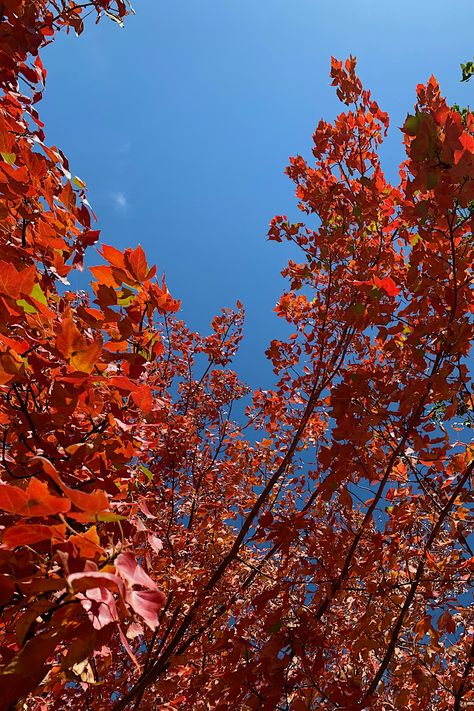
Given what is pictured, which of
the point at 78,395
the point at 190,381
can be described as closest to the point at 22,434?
the point at 78,395

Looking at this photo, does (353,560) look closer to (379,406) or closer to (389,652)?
(389,652)

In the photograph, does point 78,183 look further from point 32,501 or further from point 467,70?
point 467,70

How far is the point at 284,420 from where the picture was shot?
346 centimetres

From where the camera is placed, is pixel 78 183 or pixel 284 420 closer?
pixel 78 183

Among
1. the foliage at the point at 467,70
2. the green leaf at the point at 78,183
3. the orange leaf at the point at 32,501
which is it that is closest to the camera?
the orange leaf at the point at 32,501

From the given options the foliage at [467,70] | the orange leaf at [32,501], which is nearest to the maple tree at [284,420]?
the orange leaf at [32,501]

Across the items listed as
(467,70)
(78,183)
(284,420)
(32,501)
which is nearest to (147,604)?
(32,501)

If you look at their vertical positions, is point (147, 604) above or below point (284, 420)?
below

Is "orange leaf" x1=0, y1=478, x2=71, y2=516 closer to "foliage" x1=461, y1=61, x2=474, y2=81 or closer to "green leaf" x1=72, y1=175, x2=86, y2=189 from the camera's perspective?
"green leaf" x1=72, y1=175, x2=86, y2=189

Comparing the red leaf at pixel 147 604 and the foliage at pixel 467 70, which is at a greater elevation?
the foliage at pixel 467 70

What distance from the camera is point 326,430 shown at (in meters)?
3.95

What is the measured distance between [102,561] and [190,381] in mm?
4033

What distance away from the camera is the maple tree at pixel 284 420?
59 cm

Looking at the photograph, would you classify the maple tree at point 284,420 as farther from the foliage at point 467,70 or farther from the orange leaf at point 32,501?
the foliage at point 467,70
